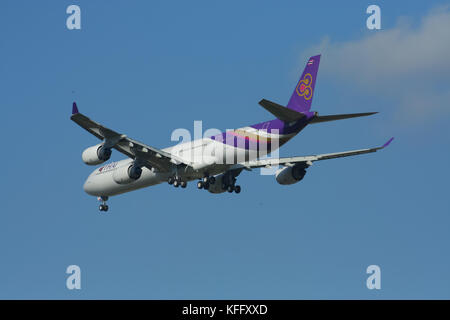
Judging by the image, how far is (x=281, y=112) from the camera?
55.0 metres

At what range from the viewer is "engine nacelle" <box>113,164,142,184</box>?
6169 centimetres

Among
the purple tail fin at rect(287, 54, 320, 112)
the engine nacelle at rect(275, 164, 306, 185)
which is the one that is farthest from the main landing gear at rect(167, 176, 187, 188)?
the purple tail fin at rect(287, 54, 320, 112)

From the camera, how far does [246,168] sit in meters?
62.2

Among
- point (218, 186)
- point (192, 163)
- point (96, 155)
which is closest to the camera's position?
point (96, 155)

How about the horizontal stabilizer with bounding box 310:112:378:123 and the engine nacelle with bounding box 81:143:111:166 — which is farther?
the engine nacelle with bounding box 81:143:111:166

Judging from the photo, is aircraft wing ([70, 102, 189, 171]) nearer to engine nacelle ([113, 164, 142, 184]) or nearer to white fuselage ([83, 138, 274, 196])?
engine nacelle ([113, 164, 142, 184])

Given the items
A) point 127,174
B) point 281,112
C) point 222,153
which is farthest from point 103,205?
point 281,112

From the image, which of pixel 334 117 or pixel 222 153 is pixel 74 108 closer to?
pixel 222 153

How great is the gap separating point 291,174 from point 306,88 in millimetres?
7281
